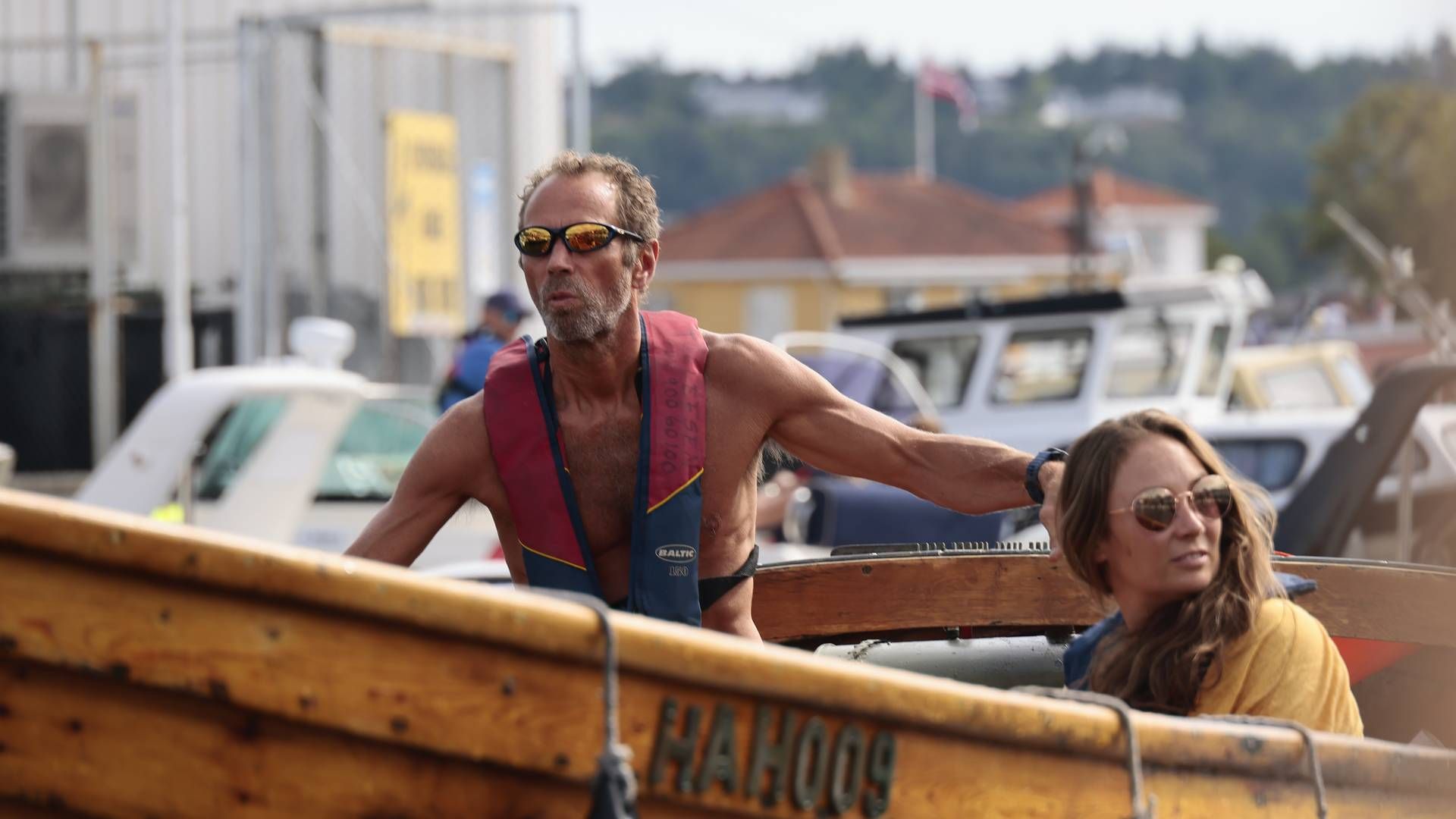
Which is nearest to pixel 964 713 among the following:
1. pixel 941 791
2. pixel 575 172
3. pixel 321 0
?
pixel 941 791

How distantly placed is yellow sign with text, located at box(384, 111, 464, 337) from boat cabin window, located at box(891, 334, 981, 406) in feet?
12.4

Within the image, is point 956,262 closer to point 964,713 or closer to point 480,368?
point 480,368

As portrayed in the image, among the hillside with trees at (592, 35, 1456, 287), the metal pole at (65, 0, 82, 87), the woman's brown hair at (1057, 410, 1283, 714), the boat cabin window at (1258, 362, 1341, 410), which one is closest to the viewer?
the woman's brown hair at (1057, 410, 1283, 714)

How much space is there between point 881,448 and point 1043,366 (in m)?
11.0

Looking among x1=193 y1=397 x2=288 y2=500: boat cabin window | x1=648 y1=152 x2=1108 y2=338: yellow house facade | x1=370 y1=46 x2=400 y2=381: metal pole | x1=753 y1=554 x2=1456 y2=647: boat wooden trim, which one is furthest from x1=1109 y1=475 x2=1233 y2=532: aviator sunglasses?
x1=648 y1=152 x2=1108 y2=338: yellow house facade

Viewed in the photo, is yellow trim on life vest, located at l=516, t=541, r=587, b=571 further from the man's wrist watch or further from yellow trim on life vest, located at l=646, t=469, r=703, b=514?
the man's wrist watch

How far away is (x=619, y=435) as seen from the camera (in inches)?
152

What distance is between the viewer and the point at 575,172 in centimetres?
379

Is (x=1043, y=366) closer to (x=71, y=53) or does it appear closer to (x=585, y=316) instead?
(x=71, y=53)

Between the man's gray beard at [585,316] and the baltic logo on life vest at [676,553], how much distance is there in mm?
429

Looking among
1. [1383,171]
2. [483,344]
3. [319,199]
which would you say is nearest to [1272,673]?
[483,344]

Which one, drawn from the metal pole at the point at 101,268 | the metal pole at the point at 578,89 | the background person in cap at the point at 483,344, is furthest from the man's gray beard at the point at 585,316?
the metal pole at the point at 101,268

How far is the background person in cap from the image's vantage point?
9.18 m

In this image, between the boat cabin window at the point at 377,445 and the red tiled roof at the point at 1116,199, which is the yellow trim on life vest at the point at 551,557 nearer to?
the boat cabin window at the point at 377,445
